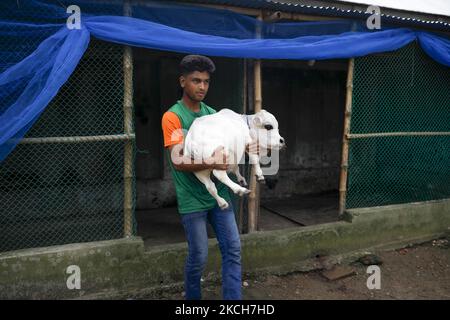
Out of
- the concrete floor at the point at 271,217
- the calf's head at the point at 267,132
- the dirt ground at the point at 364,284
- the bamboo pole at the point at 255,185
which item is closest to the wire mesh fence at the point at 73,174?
the concrete floor at the point at 271,217

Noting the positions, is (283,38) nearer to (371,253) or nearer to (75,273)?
(371,253)

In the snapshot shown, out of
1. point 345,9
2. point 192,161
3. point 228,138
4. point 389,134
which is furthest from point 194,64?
point 389,134

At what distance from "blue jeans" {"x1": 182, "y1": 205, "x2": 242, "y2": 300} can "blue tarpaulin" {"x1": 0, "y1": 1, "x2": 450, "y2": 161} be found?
164cm

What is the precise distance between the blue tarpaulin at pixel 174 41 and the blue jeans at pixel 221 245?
1.64m

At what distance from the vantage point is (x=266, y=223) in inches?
234

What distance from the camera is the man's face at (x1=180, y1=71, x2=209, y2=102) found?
9.96ft

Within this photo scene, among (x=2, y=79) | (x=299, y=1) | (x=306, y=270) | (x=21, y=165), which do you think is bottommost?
(x=306, y=270)

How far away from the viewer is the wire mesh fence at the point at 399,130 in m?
5.43

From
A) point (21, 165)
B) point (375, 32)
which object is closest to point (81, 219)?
point (21, 165)

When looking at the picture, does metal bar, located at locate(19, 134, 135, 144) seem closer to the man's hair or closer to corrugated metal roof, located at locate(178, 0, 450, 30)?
Result: the man's hair

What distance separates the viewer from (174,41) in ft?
12.8

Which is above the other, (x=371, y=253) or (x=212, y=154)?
(x=212, y=154)

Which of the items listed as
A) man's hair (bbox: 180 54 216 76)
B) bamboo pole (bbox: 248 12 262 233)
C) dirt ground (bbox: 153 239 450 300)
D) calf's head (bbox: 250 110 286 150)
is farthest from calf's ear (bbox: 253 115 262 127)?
dirt ground (bbox: 153 239 450 300)

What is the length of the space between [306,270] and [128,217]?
2250 mm
